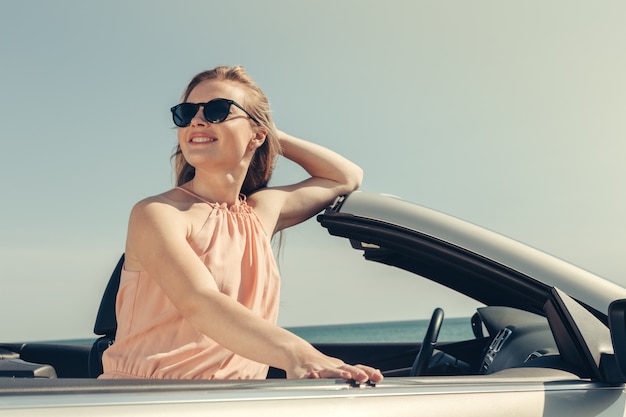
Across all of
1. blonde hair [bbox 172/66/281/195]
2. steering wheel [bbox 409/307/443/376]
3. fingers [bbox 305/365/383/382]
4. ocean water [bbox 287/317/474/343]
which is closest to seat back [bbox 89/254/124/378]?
blonde hair [bbox 172/66/281/195]

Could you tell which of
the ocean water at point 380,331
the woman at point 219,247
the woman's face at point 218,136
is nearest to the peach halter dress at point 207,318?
the woman at point 219,247

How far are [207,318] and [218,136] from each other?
746 millimetres

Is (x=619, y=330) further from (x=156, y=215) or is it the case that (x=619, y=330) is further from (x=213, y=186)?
(x=213, y=186)

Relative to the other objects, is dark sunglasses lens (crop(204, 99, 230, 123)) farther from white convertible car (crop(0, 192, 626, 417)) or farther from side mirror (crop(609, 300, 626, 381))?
side mirror (crop(609, 300, 626, 381))

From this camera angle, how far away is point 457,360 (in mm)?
2809

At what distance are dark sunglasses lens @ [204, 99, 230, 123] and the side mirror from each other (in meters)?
1.38

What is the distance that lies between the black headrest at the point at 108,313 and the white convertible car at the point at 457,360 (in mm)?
483

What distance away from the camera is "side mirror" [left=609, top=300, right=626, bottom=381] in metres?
1.77

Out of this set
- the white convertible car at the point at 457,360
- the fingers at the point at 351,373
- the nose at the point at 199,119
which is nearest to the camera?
the white convertible car at the point at 457,360

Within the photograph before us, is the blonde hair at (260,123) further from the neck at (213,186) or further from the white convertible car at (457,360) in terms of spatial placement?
the white convertible car at (457,360)

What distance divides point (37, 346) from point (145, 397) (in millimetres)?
2817

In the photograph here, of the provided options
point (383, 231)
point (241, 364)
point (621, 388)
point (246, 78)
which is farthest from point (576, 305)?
point (246, 78)

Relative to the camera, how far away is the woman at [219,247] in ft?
6.60

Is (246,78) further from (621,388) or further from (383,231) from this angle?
(621,388)
